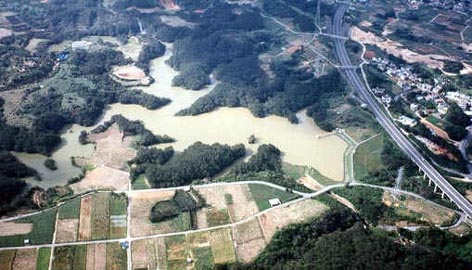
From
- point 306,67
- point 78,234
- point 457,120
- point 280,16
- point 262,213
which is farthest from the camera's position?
point 280,16

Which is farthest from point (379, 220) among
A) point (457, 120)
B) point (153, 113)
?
point (153, 113)

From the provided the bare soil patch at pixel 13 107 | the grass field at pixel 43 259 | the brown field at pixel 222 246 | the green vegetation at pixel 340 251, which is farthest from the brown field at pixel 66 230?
the bare soil patch at pixel 13 107

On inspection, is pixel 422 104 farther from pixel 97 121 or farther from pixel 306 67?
pixel 97 121

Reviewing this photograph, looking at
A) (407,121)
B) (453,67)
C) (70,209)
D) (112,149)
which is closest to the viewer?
(70,209)

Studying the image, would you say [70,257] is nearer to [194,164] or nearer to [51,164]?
[51,164]

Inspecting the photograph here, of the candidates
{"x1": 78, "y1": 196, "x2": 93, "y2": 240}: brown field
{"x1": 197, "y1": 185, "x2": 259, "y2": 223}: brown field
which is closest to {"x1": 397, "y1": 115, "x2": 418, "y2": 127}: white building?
{"x1": 197, "y1": 185, "x2": 259, "y2": 223}: brown field

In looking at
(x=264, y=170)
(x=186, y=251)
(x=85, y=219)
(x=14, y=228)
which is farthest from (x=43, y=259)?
(x=264, y=170)

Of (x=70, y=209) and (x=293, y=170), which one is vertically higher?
(x=70, y=209)
